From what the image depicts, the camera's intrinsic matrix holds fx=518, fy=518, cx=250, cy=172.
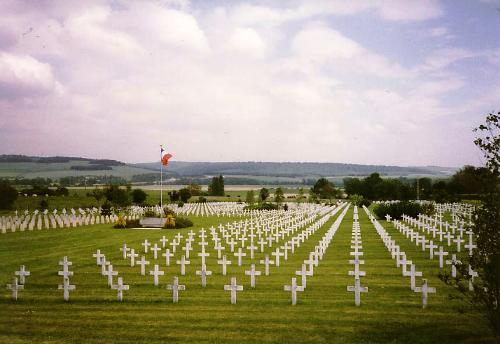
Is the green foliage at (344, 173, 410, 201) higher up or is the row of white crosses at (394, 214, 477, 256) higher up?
the green foliage at (344, 173, 410, 201)

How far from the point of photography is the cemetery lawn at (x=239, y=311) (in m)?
10.0

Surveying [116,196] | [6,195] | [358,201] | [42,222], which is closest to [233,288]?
[42,222]

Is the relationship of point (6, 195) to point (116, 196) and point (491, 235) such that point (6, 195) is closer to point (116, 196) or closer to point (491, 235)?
point (116, 196)

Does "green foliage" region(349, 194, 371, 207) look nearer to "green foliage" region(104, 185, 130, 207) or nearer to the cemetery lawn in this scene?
"green foliage" region(104, 185, 130, 207)

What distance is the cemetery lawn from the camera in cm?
1002

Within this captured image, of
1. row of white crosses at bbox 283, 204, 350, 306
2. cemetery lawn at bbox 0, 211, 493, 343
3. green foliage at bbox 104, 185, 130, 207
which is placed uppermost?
green foliage at bbox 104, 185, 130, 207

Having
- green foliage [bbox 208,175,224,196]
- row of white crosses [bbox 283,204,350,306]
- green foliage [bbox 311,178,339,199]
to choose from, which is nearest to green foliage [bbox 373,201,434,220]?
row of white crosses [bbox 283,204,350,306]

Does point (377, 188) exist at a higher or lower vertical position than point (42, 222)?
higher

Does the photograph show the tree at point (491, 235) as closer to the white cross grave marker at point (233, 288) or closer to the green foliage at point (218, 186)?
the white cross grave marker at point (233, 288)

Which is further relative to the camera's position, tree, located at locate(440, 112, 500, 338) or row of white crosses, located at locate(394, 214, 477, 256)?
row of white crosses, located at locate(394, 214, 477, 256)

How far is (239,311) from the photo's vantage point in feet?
39.0

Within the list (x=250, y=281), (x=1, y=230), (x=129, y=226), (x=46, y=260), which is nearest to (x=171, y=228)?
(x=129, y=226)

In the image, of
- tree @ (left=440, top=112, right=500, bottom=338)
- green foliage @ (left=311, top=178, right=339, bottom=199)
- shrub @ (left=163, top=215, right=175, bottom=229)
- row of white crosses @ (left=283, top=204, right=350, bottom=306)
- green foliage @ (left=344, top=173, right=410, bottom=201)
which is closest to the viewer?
tree @ (left=440, top=112, right=500, bottom=338)

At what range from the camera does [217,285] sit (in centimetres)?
1512
